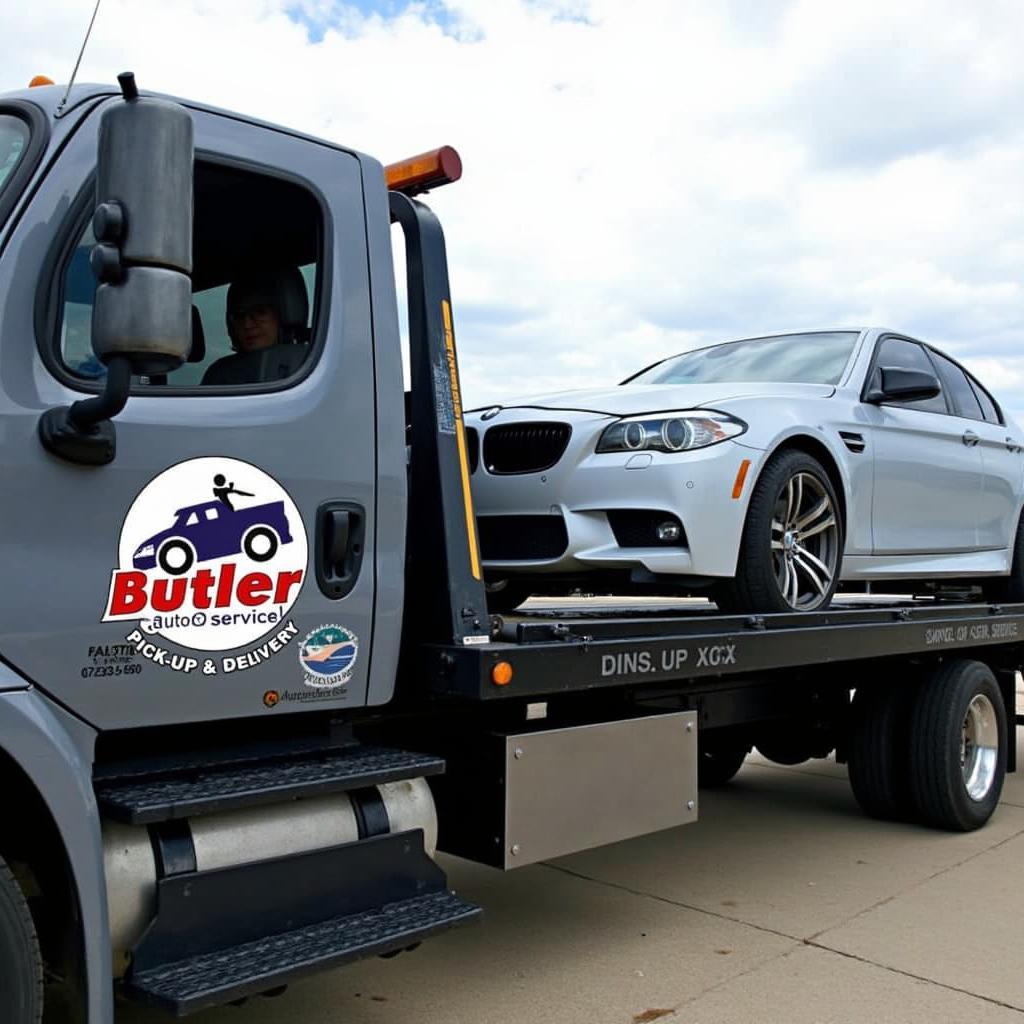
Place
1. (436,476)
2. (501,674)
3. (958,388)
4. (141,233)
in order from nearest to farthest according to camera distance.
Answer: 1. (141,233)
2. (501,674)
3. (436,476)
4. (958,388)

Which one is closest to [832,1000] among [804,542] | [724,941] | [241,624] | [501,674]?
[724,941]

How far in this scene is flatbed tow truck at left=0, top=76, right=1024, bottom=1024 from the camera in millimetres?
2443

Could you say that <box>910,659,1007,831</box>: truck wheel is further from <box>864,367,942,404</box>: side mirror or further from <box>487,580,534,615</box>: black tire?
<box>487,580,534,615</box>: black tire

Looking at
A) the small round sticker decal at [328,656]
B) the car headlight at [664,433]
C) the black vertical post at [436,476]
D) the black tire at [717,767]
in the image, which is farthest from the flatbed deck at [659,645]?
the black tire at [717,767]

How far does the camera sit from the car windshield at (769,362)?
18.7 feet

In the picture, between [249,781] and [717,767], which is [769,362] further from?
[249,781]

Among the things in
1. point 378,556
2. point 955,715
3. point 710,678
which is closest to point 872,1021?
point 710,678

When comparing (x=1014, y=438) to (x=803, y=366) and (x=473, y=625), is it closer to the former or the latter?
(x=803, y=366)

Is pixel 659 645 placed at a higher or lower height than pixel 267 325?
lower

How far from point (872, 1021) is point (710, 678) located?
1.49 m

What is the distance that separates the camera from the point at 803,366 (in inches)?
227

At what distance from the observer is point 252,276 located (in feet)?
10.5

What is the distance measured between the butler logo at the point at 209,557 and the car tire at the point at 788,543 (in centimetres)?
213

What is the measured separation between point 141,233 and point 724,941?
3345 millimetres
